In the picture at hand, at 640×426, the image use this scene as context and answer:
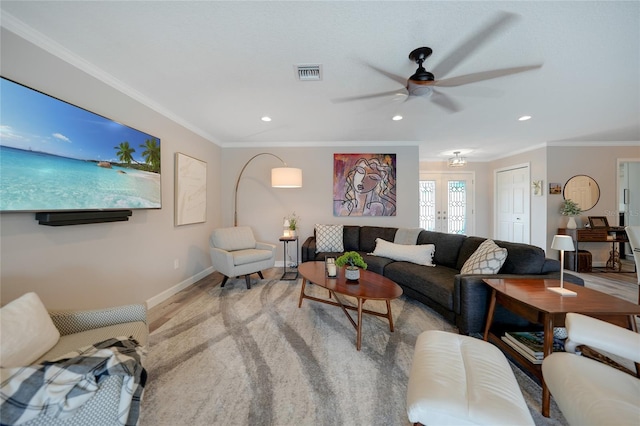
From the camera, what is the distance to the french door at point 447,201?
6.09 metres

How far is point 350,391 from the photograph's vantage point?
4.87ft

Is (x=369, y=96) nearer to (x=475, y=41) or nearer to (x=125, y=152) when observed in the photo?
(x=475, y=41)

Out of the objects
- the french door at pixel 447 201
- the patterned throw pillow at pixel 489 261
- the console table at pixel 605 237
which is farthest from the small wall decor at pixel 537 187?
the patterned throw pillow at pixel 489 261

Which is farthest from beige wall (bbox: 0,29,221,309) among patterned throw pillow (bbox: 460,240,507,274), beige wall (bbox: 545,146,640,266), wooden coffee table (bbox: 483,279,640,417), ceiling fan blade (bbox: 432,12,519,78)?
beige wall (bbox: 545,146,640,266)

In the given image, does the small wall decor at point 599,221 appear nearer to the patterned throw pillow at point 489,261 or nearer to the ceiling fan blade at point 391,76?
the patterned throw pillow at point 489,261

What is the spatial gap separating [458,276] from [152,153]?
11.6ft

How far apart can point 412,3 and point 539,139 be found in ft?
15.1

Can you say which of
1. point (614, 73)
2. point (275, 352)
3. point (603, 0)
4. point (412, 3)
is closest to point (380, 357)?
point (275, 352)

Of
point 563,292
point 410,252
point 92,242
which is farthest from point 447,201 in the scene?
point 92,242

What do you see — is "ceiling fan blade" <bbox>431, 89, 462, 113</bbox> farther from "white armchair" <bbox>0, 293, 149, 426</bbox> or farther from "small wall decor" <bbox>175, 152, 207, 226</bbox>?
"small wall decor" <bbox>175, 152, 207, 226</bbox>

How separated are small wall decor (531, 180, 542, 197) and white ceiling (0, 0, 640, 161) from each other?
1633 mm

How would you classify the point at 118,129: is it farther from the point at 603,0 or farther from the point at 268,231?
the point at 603,0

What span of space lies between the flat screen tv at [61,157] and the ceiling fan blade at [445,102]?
323cm

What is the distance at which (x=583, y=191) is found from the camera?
14.8 ft
